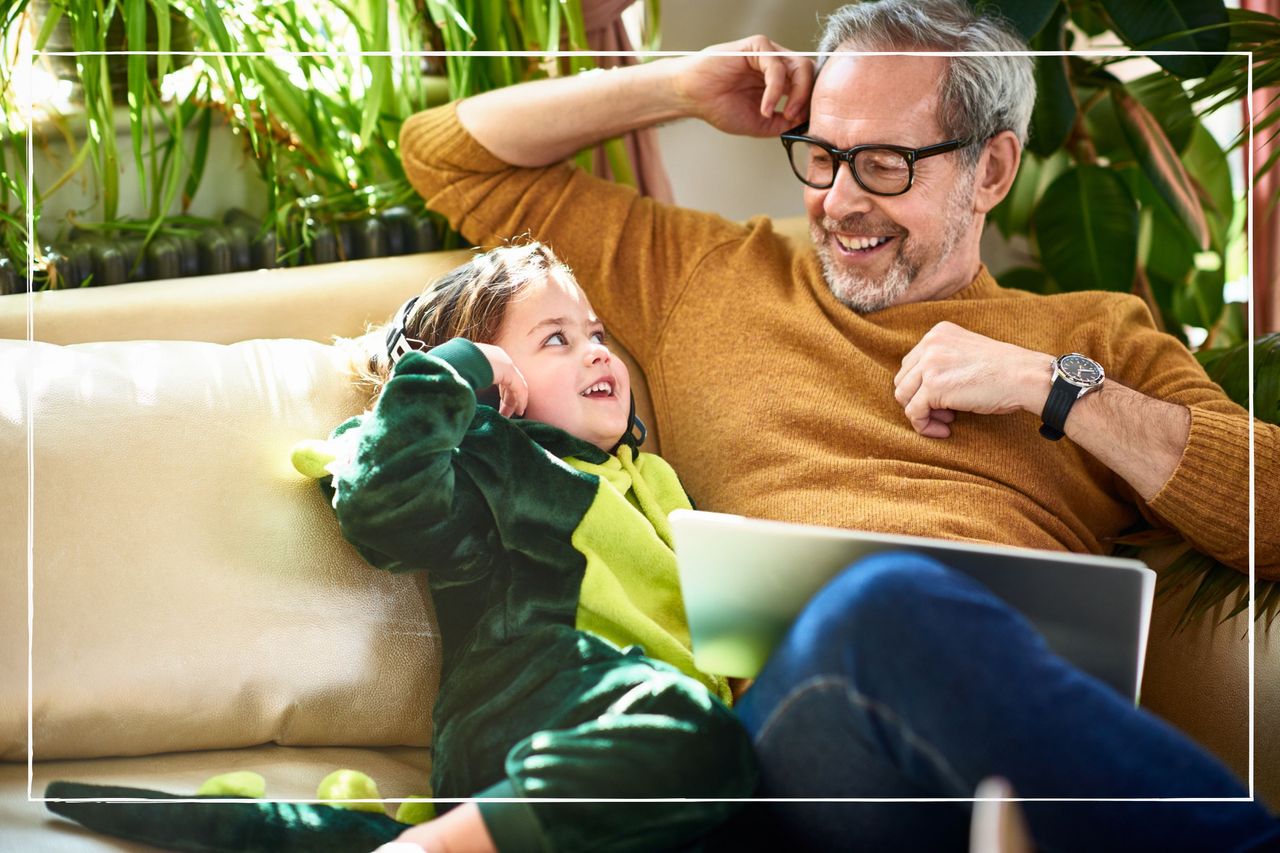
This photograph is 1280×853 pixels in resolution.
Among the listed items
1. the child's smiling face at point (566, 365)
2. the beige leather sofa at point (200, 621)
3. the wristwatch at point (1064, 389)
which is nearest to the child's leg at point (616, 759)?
the beige leather sofa at point (200, 621)

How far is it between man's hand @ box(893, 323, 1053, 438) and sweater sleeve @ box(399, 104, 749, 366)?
0.96 feet

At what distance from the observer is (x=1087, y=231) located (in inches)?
66.3

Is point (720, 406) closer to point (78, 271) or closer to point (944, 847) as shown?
point (944, 847)

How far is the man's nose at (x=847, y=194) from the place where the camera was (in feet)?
4.24

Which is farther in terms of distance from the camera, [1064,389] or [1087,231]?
[1087,231]

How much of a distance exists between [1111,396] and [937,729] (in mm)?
452

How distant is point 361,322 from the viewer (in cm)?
135

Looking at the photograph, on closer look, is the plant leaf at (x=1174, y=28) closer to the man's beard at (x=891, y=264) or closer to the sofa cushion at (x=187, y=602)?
the man's beard at (x=891, y=264)

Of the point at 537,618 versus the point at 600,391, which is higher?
the point at 600,391

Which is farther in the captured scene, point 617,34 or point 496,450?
point 617,34

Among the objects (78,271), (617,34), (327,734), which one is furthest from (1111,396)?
(78,271)

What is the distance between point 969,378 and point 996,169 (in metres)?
0.26

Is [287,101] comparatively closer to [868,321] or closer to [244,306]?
[244,306]

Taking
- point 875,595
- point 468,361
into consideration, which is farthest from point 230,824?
point 875,595
